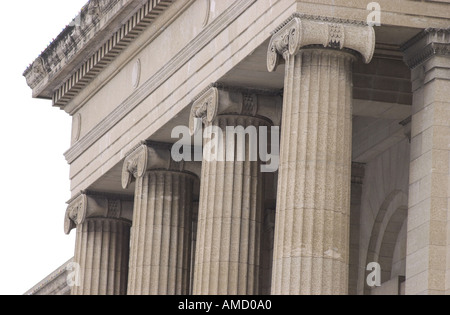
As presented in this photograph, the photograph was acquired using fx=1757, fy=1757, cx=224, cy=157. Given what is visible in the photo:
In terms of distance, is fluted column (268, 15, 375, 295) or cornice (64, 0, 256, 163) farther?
cornice (64, 0, 256, 163)

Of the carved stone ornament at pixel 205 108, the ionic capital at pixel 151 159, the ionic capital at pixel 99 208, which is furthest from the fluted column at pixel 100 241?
the carved stone ornament at pixel 205 108

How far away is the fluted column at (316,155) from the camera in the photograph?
47.1m

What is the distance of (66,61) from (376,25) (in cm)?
2081

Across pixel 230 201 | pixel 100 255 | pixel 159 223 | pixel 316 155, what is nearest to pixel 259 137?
pixel 230 201

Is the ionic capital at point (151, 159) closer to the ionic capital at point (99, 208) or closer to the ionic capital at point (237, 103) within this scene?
the ionic capital at point (237, 103)

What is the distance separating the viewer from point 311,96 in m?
48.2

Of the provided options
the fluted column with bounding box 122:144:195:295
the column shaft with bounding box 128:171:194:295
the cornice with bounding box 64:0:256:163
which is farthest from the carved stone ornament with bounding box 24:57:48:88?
the column shaft with bounding box 128:171:194:295

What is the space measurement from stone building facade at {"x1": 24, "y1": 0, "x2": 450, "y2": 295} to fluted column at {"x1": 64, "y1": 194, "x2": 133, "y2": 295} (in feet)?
0.24

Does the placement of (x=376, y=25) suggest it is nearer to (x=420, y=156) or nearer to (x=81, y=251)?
(x=420, y=156)

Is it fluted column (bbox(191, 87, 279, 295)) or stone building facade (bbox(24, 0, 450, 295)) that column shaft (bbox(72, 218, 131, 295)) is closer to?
stone building facade (bbox(24, 0, 450, 295))

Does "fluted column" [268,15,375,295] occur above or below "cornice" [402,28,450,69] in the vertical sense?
below

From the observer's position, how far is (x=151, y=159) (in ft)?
199

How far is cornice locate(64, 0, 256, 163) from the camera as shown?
176ft

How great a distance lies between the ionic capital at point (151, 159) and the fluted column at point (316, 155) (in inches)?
493
